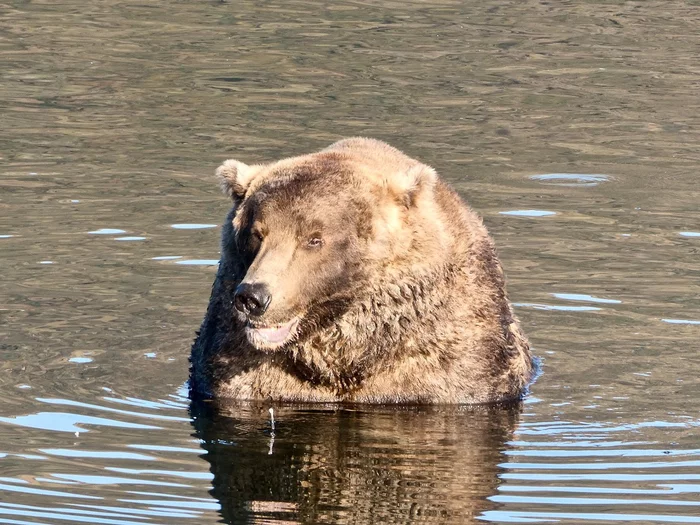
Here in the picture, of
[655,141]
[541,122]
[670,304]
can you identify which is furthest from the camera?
[541,122]

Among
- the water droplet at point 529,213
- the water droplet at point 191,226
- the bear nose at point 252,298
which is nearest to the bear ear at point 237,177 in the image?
the bear nose at point 252,298

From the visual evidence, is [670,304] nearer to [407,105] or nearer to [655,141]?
[655,141]

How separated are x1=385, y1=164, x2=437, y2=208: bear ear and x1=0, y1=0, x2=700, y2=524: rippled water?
130 cm

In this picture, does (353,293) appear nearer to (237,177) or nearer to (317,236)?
(317,236)

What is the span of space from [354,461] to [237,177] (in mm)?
1926

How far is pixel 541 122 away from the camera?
20391 millimetres

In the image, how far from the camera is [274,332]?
899 cm

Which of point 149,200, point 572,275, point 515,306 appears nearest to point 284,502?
point 515,306

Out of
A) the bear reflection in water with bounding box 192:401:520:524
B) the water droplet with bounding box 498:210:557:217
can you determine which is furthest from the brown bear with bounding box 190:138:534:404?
the water droplet with bounding box 498:210:557:217

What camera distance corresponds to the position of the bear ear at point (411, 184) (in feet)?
30.8

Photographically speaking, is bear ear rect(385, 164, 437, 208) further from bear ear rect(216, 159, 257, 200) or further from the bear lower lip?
the bear lower lip

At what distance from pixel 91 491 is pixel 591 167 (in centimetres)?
1062

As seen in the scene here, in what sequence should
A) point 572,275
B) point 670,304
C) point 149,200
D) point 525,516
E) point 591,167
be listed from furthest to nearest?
point 591,167, point 149,200, point 572,275, point 670,304, point 525,516

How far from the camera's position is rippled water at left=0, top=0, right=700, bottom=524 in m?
Result: 8.23
